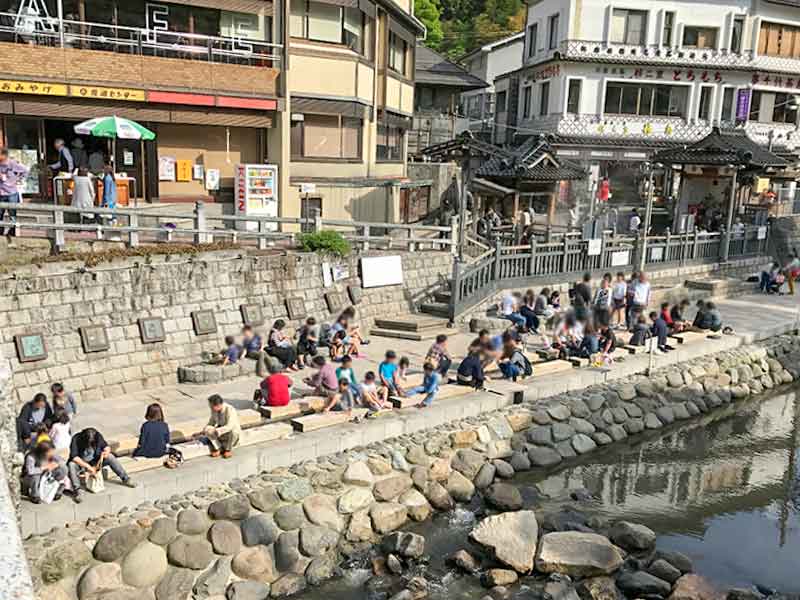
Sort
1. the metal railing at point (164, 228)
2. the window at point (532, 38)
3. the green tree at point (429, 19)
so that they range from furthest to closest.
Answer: the green tree at point (429, 19)
the window at point (532, 38)
the metal railing at point (164, 228)

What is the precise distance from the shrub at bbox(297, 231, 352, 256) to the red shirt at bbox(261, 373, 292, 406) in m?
6.27

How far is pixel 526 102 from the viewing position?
4406 centimetres

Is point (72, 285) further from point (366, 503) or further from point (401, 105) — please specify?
point (401, 105)

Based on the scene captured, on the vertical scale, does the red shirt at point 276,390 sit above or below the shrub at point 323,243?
below

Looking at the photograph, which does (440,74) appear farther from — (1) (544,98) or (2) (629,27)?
(2) (629,27)

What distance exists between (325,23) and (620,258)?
13451mm

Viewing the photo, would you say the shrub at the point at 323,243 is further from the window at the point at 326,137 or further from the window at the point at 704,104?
the window at the point at 704,104

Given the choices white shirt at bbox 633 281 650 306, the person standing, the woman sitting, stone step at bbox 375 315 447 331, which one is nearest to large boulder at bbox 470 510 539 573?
the woman sitting

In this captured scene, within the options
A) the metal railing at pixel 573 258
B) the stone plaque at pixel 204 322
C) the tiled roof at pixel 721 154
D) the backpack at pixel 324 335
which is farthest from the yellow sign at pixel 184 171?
the tiled roof at pixel 721 154

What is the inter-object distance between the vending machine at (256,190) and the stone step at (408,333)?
5244mm

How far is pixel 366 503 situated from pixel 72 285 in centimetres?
736

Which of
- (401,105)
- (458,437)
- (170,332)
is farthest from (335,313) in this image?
Answer: (401,105)

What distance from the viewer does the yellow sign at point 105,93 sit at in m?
20.8

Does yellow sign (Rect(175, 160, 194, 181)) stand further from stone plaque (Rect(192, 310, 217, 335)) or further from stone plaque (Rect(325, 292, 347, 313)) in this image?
stone plaque (Rect(192, 310, 217, 335))
